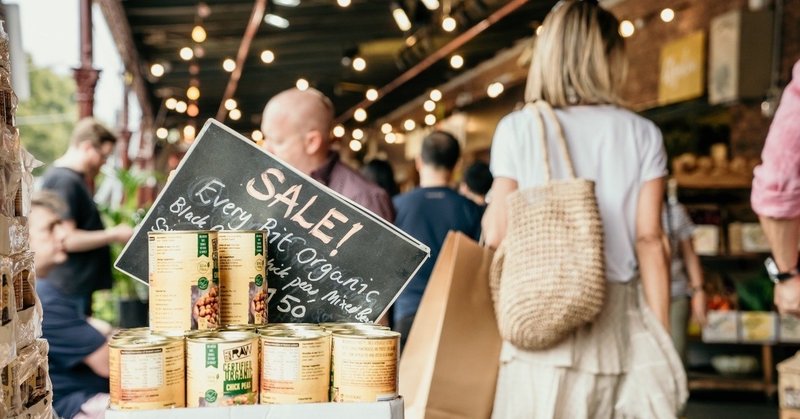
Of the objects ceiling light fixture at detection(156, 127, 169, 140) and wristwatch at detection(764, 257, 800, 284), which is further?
ceiling light fixture at detection(156, 127, 169, 140)

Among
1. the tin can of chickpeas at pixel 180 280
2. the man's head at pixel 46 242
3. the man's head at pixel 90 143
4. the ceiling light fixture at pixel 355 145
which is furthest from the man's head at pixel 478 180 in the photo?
the ceiling light fixture at pixel 355 145

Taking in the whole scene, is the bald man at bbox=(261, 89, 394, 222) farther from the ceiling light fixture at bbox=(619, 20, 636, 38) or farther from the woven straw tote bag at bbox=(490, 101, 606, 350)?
the ceiling light fixture at bbox=(619, 20, 636, 38)

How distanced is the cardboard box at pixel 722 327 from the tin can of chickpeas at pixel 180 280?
5737 mm

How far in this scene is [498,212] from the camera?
2602 mm

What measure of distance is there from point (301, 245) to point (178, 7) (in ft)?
32.6

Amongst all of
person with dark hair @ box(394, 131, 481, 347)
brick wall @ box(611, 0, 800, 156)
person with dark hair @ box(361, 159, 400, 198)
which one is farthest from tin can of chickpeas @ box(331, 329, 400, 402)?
brick wall @ box(611, 0, 800, 156)

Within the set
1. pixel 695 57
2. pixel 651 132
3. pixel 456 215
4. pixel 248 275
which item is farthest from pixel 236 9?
pixel 248 275

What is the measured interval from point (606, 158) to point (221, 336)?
1.41 m

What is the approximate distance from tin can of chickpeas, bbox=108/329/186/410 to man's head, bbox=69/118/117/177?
4.69m

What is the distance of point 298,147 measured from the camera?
10.5ft

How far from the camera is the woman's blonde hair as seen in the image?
257 centimetres

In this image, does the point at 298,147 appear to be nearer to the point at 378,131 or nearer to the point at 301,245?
the point at 301,245

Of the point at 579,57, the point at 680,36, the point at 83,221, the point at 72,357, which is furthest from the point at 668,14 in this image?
the point at 72,357

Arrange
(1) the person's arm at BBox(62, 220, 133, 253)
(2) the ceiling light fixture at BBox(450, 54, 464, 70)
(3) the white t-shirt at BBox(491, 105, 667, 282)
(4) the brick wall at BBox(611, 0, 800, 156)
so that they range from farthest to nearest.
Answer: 1. (2) the ceiling light fixture at BBox(450, 54, 464, 70)
2. (4) the brick wall at BBox(611, 0, 800, 156)
3. (1) the person's arm at BBox(62, 220, 133, 253)
4. (3) the white t-shirt at BBox(491, 105, 667, 282)
